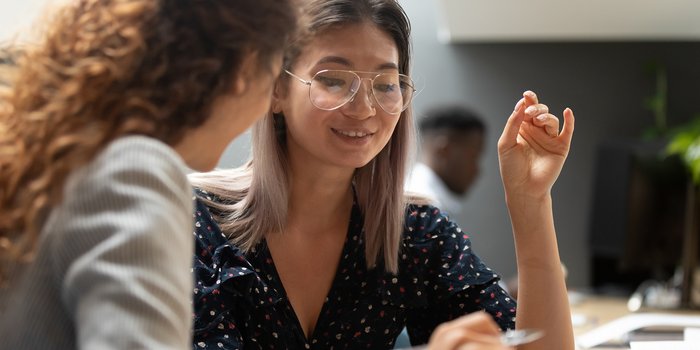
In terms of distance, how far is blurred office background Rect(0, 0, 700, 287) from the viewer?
5414 millimetres

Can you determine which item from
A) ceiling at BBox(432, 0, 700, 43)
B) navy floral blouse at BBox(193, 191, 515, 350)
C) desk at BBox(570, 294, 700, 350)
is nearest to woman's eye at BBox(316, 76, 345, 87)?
navy floral blouse at BBox(193, 191, 515, 350)

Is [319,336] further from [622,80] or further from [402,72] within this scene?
[622,80]

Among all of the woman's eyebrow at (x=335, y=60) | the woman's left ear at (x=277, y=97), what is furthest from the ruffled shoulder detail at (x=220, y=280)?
the woman's eyebrow at (x=335, y=60)

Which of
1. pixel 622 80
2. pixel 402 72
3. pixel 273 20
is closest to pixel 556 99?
pixel 622 80

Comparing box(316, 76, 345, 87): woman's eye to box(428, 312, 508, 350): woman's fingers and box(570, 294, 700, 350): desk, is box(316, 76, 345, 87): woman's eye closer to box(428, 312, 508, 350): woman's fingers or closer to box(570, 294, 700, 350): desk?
box(428, 312, 508, 350): woman's fingers

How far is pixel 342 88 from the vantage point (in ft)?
5.64

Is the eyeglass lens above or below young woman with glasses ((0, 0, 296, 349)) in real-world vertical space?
above

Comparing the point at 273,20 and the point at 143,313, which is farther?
the point at 273,20

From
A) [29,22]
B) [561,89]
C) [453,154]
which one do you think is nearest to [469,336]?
[29,22]

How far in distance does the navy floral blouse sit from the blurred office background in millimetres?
3544

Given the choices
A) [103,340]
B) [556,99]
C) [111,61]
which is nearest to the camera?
[103,340]

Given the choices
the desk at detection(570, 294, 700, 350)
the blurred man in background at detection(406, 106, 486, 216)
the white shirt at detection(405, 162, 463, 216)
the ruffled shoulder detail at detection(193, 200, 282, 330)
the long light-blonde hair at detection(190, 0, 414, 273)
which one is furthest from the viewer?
the blurred man in background at detection(406, 106, 486, 216)

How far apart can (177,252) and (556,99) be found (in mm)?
4666

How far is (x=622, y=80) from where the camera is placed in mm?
5473
